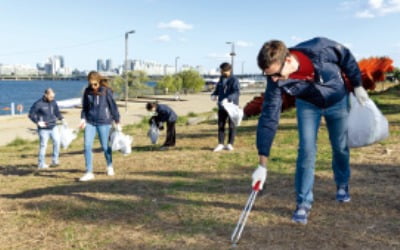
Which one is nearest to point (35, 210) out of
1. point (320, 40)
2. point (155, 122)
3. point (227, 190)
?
point (227, 190)

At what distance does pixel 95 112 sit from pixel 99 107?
0.32 feet

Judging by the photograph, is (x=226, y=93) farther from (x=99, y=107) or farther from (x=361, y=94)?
(x=361, y=94)

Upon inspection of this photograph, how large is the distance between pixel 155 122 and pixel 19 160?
3235 millimetres

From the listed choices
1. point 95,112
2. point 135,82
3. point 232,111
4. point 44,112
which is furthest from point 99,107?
point 135,82

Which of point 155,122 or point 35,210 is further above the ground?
point 155,122

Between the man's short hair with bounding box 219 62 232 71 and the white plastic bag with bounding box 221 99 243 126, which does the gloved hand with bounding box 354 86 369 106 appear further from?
the man's short hair with bounding box 219 62 232 71

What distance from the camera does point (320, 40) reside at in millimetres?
3570

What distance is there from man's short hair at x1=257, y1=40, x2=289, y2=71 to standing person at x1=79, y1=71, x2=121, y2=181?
370 centimetres

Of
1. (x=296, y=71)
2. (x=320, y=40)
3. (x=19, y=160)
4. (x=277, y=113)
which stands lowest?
(x=19, y=160)

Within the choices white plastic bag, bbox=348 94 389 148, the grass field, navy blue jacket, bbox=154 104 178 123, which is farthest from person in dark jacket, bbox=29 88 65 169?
white plastic bag, bbox=348 94 389 148

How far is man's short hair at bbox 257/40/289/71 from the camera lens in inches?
118

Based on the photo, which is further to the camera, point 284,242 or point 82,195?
point 82,195

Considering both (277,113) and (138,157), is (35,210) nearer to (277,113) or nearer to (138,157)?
(277,113)

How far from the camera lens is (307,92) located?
3.46 meters
